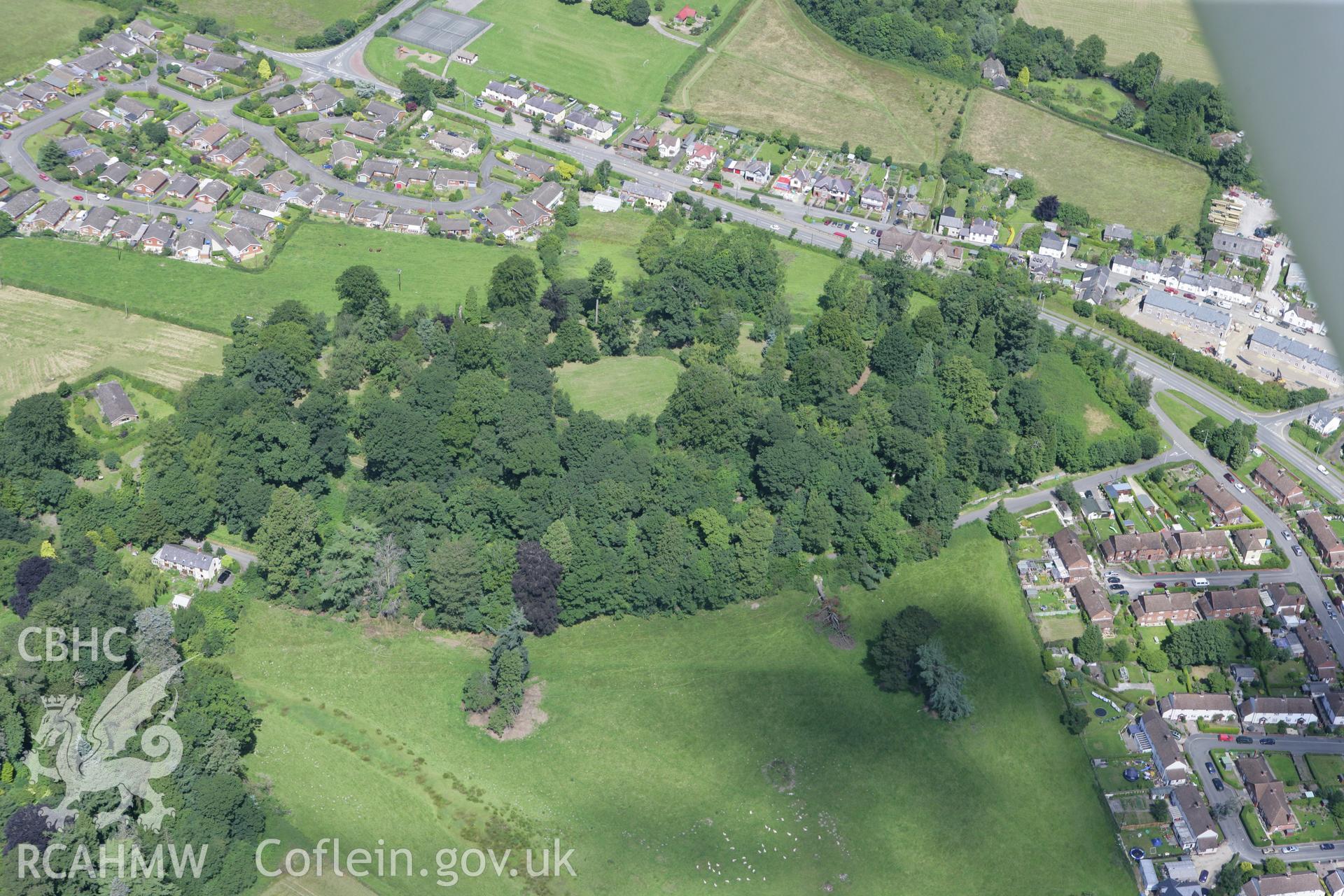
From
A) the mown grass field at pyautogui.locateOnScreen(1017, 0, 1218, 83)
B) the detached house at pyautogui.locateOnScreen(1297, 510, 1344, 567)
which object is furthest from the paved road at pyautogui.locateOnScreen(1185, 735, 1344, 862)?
the mown grass field at pyautogui.locateOnScreen(1017, 0, 1218, 83)

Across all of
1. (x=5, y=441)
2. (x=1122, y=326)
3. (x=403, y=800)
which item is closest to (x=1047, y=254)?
(x=1122, y=326)

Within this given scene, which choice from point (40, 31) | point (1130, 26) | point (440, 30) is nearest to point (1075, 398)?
point (1130, 26)

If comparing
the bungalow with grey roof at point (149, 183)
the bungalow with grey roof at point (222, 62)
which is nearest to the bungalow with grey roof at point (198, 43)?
the bungalow with grey roof at point (222, 62)

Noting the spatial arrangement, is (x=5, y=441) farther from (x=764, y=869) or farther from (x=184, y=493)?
(x=764, y=869)

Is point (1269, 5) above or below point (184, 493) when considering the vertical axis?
above

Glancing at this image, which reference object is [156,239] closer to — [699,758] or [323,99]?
[323,99]

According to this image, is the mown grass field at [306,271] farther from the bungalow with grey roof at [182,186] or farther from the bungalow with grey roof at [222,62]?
the bungalow with grey roof at [222,62]
